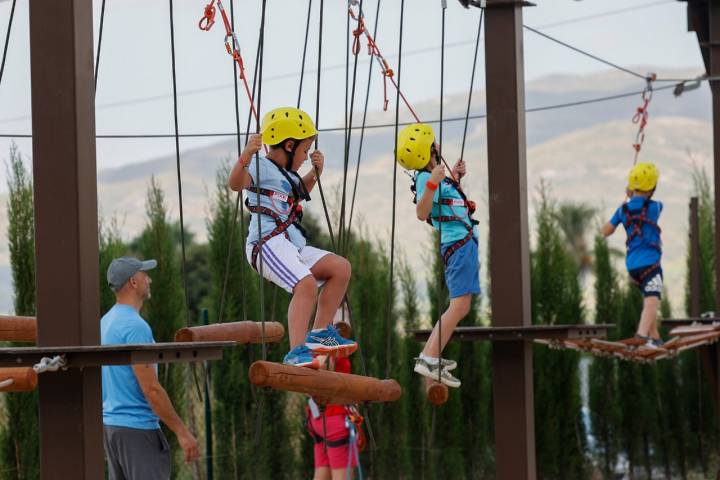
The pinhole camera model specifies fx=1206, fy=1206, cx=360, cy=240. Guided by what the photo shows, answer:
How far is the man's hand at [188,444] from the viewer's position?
5.05m

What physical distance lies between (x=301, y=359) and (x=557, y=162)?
51.8m

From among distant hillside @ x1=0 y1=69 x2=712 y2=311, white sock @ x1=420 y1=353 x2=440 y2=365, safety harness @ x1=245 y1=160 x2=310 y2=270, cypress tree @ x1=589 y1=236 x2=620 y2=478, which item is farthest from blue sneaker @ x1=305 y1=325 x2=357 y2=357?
distant hillside @ x1=0 y1=69 x2=712 y2=311

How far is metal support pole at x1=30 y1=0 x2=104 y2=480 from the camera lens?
3982mm

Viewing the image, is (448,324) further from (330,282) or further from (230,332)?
(230,332)

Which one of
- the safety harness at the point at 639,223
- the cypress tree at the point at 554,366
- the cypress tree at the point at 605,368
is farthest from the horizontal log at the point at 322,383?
the cypress tree at the point at 605,368

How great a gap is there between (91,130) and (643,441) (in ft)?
27.8

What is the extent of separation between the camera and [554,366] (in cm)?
1086

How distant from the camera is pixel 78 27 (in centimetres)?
405

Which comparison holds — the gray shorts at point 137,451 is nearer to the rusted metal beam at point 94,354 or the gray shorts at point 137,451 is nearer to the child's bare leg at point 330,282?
the child's bare leg at point 330,282

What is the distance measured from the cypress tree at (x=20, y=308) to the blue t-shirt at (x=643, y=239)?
14.8ft

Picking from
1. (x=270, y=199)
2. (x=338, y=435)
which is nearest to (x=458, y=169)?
(x=270, y=199)

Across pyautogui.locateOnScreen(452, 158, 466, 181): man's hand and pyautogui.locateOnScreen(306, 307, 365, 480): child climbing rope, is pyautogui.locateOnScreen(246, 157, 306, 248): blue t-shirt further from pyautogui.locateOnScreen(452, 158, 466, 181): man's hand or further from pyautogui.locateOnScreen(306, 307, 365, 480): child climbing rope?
pyautogui.locateOnScreen(306, 307, 365, 480): child climbing rope

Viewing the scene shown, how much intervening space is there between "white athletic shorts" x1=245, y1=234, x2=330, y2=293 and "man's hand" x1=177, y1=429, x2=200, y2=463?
0.80 meters

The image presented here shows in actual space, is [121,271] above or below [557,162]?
below
